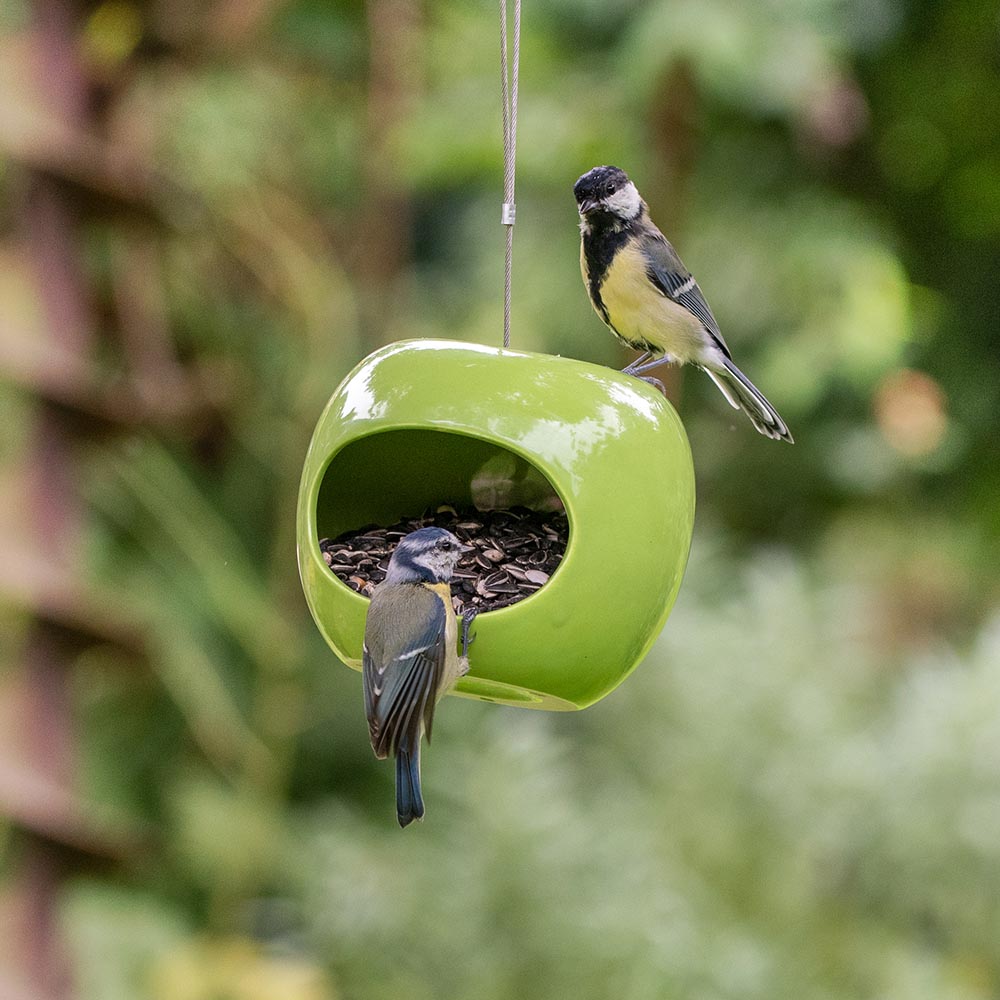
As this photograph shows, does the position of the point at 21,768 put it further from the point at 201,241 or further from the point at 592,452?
the point at 592,452

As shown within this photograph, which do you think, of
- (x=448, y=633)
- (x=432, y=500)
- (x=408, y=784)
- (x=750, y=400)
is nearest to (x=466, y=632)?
(x=448, y=633)

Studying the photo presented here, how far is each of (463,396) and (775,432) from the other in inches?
21.9

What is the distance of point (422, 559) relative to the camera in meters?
1.54

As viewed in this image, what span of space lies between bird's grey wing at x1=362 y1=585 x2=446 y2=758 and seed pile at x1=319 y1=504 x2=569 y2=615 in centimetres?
11

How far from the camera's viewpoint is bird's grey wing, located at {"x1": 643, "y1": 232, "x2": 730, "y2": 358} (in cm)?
189

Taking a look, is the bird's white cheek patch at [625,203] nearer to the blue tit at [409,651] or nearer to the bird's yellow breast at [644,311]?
the bird's yellow breast at [644,311]

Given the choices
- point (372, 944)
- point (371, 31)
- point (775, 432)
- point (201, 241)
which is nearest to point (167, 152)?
point (201, 241)

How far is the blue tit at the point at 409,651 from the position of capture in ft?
4.94

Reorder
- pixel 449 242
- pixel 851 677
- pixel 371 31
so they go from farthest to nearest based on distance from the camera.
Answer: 1. pixel 449 242
2. pixel 371 31
3. pixel 851 677

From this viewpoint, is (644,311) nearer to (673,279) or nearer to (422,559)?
(673,279)

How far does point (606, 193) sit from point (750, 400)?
39cm

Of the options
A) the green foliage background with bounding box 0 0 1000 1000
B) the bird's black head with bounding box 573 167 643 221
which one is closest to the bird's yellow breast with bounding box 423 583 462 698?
the bird's black head with bounding box 573 167 643 221

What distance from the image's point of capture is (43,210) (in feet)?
11.8

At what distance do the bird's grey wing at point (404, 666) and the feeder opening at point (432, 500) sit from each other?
25 centimetres
